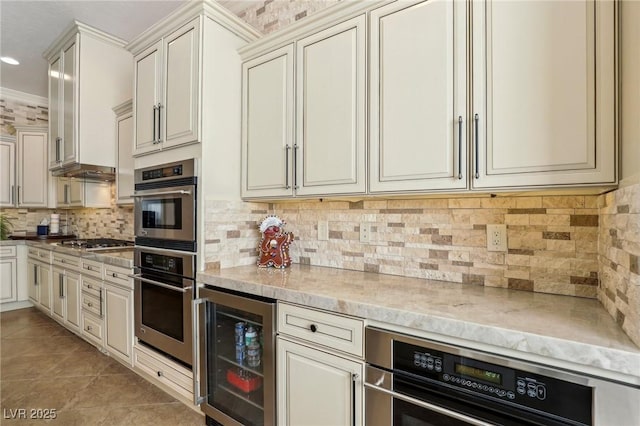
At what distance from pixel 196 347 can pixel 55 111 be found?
11.1ft

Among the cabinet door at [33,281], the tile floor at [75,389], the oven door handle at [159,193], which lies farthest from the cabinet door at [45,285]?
the oven door handle at [159,193]

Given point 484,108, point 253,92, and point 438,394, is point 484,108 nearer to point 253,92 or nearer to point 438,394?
point 438,394

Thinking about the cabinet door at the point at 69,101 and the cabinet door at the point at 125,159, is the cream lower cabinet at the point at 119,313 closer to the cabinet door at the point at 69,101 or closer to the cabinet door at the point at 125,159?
the cabinet door at the point at 125,159

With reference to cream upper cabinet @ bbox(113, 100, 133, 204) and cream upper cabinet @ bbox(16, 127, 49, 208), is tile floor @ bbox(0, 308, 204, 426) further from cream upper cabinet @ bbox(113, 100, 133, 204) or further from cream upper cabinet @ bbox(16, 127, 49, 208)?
cream upper cabinet @ bbox(16, 127, 49, 208)

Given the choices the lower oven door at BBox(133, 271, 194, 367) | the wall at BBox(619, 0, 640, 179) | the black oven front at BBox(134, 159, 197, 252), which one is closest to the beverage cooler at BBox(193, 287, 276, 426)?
the lower oven door at BBox(133, 271, 194, 367)

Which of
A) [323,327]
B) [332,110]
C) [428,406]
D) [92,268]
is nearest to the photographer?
[428,406]

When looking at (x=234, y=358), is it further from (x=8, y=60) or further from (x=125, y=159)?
(x=8, y=60)

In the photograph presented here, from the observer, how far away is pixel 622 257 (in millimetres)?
895

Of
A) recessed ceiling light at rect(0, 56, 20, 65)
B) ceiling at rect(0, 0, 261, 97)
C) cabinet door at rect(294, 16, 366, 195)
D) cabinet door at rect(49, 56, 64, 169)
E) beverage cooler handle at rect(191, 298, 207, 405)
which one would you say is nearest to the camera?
cabinet door at rect(294, 16, 366, 195)

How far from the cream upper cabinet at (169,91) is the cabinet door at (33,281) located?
9.64 feet

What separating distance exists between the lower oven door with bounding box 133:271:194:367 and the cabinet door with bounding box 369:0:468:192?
4.51 ft

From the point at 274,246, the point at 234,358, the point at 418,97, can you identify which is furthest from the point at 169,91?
the point at 234,358

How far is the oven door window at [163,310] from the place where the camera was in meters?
1.96

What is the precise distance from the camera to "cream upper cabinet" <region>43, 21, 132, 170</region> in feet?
10.1
